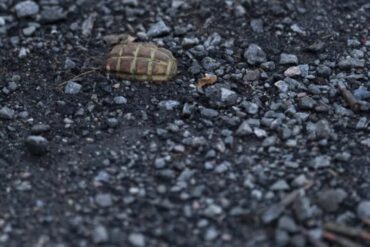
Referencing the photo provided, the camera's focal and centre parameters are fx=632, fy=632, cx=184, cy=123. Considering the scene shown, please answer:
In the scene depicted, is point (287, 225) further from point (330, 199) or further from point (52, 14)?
point (52, 14)

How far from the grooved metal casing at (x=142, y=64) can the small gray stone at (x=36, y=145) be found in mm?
575

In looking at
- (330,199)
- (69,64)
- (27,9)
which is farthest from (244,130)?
(27,9)

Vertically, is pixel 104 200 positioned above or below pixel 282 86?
below

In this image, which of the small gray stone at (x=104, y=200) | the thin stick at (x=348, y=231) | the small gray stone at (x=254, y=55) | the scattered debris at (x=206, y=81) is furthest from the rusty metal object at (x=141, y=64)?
the thin stick at (x=348, y=231)

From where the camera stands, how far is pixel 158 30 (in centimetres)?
350

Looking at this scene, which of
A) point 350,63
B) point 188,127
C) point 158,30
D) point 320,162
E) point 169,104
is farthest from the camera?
point 158,30

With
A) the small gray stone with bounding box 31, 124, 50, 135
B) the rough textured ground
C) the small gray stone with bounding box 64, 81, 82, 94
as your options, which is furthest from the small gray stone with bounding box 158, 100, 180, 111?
the small gray stone with bounding box 31, 124, 50, 135

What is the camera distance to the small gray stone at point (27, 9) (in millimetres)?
3668

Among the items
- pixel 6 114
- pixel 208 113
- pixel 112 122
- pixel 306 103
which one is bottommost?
pixel 6 114

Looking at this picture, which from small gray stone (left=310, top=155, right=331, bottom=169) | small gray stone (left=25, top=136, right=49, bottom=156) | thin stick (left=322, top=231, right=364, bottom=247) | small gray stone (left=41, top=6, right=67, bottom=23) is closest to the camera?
thin stick (left=322, top=231, right=364, bottom=247)

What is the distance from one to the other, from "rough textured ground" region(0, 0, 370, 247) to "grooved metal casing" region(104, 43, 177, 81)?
5cm

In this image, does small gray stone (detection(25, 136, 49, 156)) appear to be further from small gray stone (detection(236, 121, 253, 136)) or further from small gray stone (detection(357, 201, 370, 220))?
small gray stone (detection(357, 201, 370, 220))

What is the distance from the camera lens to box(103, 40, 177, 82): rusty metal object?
10.3 ft

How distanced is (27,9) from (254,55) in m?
A: 1.37
